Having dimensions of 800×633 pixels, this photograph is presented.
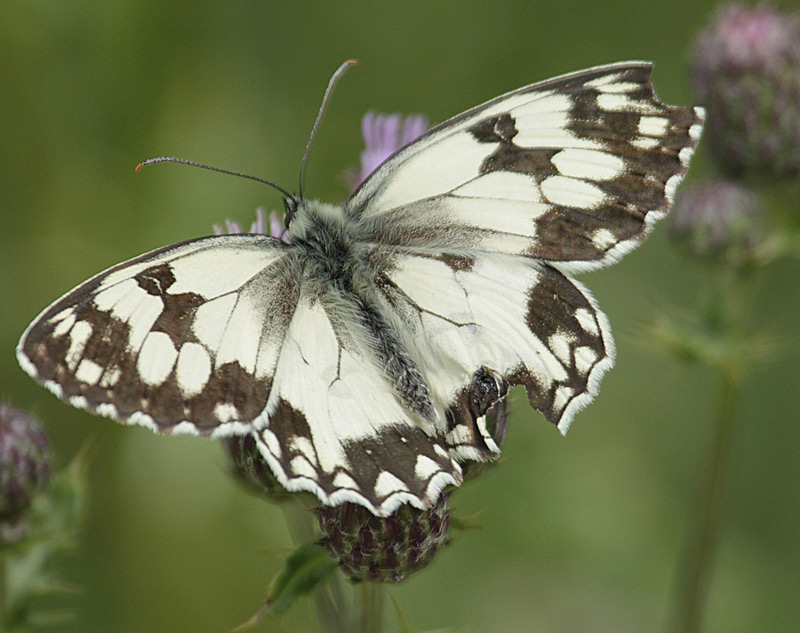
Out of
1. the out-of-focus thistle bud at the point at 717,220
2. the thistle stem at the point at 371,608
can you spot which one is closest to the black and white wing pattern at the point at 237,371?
the thistle stem at the point at 371,608

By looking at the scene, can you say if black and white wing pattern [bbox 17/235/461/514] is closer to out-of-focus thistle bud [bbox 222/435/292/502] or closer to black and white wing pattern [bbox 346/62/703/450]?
black and white wing pattern [bbox 346/62/703/450]

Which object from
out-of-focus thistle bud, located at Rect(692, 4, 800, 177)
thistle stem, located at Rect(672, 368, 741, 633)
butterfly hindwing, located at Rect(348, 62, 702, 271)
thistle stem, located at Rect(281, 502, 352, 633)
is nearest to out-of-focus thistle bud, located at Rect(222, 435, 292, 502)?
thistle stem, located at Rect(281, 502, 352, 633)

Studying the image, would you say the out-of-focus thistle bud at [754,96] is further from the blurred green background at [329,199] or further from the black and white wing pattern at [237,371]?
the black and white wing pattern at [237,371]

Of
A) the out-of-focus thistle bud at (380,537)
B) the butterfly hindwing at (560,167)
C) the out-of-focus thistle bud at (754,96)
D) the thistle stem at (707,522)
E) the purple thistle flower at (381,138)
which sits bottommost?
the out-of-focus thistle bud at (380,537)

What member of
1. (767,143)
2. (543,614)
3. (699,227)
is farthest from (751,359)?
(543,614)

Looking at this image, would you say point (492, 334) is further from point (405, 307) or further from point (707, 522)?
point (707, 522)

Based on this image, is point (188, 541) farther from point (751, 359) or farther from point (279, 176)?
point (751, 359)
